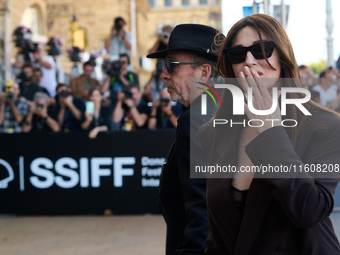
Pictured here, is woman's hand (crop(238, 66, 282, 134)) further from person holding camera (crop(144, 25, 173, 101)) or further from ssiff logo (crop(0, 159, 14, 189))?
person holding camera (crop(144, 25, 173, 101))

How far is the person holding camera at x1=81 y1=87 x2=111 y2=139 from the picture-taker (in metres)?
7.56

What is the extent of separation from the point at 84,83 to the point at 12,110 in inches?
56.8

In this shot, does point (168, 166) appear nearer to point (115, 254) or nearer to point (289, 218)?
point (289, 218)

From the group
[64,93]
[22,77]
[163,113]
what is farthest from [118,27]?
[163,113]

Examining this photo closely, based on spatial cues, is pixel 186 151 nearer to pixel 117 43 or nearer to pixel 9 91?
Answer: pixel 9 91

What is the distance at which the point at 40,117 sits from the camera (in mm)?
7824

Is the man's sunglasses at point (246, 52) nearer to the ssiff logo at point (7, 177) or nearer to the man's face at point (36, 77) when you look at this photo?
the ssiff logo at point (7, 177)

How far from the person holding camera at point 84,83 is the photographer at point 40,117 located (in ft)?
3.20

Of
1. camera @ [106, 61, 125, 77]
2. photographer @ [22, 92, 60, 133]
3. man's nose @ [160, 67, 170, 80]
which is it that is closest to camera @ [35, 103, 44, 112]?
photographer @ [22, 92, 60, 133]

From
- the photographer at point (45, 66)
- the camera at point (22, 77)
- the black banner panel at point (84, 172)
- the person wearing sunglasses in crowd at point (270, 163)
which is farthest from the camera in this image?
the photographer at point (45, 66)

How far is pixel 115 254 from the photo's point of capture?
555 cm

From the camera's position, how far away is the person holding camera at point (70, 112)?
304 inches

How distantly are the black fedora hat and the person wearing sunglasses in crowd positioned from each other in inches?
28.0

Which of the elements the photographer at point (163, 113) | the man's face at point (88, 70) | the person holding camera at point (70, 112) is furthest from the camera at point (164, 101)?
the man's face at point (88, 70)
